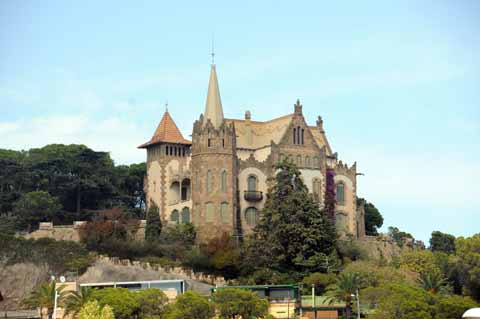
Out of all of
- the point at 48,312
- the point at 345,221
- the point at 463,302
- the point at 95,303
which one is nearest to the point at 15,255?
the point at 48,312

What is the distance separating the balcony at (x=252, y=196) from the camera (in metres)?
113

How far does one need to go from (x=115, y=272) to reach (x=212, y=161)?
1494cm

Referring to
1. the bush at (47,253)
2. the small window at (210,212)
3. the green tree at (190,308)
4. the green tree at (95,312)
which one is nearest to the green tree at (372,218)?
the small window at (210,212)

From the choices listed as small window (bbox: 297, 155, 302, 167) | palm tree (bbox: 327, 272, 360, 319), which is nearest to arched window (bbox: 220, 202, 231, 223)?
small window (bbox: 297, 155, 302, 167)

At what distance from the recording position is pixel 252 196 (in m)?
113

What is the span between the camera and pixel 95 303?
83312mm

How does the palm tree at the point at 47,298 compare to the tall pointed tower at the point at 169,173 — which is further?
the tall pointed tower at the point at 169,173

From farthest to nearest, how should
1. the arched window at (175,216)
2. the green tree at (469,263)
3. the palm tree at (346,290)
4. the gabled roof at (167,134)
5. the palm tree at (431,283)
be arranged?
the gabled roof at (167,134), the arched window at (175,216), the green tree at (469,263), the palm tree at (431,283), the palm tree at (346,290)

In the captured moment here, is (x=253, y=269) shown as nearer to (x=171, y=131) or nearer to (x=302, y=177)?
(x=302, y=177)

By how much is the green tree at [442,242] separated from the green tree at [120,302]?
55.4 m

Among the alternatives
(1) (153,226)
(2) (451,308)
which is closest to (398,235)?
(1) (153,226)

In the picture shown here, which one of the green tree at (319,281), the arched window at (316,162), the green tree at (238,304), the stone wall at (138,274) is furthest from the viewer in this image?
the arched window at (316,162)

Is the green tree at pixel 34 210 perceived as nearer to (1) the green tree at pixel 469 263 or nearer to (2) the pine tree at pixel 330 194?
(2) the pine tree at pixel 330 194

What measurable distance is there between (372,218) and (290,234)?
3425 centimetres
